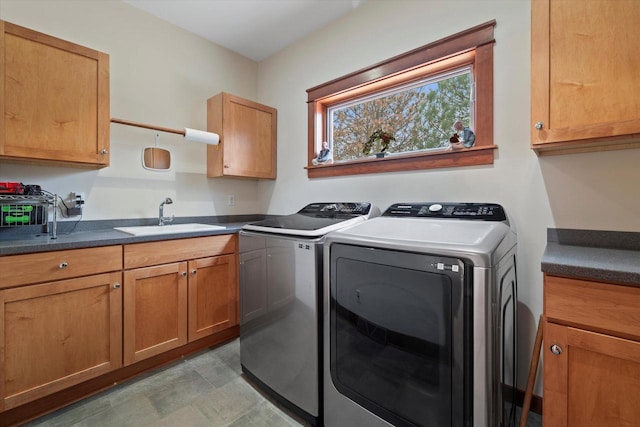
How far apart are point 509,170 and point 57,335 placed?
267 cm

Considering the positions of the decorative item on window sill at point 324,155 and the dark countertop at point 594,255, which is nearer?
the dark countertop at point 594,255

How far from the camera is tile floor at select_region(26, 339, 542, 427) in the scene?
1.51m

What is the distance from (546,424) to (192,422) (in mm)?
1608

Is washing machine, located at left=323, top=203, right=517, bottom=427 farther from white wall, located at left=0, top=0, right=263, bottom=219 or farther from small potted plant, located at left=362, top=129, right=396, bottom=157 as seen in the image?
white wall, located at left=0, top=0, right=263, bottom=219

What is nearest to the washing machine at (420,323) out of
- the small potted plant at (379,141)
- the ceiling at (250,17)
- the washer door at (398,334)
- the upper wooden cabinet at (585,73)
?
the washer door at (398,334)

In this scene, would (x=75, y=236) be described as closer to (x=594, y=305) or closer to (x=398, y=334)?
(x=398, y=334)

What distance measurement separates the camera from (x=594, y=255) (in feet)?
3.76

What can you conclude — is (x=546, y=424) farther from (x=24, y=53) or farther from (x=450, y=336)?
(x=24, y=53)

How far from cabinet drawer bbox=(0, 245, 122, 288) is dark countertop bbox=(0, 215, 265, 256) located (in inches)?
1.3

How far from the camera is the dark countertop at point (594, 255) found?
2.99 feet

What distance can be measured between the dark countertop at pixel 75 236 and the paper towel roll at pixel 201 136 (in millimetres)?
752

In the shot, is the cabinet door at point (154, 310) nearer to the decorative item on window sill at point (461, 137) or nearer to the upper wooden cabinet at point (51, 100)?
the upper wooden cabinet at point (51, 100)

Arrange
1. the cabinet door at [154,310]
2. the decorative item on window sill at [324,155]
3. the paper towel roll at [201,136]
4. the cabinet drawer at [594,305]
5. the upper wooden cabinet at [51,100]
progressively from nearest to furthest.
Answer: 1. the cabinet drawer at [594,305]
2. the upper wooden cabinet at [51,100]
3. the cabinet door at [154,310]
4. the paper towel roll at [201,136]
5. the decorative item on window sill at [324,155]

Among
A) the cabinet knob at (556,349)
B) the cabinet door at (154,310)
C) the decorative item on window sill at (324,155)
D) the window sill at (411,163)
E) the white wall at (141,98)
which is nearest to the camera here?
the cabinet knob at (556,349)
